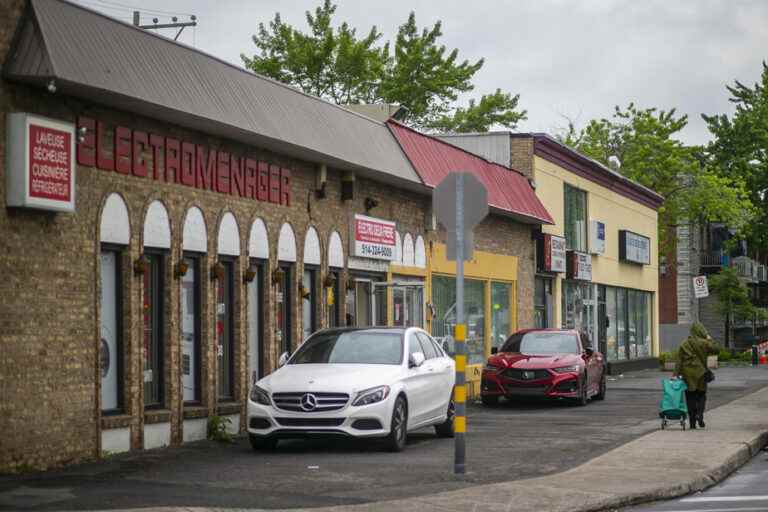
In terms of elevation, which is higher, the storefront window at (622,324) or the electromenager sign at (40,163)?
the electromenager sign at (40,163)

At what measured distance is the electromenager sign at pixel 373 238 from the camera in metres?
26.0

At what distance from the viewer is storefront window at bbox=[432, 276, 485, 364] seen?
1240 inches

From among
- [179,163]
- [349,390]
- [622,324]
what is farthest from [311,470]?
[622,324]

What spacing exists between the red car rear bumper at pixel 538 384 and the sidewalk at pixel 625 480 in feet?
22.0

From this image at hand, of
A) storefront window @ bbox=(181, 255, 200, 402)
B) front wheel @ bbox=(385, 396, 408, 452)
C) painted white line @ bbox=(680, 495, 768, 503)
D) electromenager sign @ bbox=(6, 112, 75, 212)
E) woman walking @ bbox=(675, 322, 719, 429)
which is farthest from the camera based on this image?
woman walking @ bbox=(675, 322, 719, 429)

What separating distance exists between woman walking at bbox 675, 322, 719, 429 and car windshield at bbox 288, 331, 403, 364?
4736 millimetres

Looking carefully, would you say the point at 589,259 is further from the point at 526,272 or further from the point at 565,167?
the point at 526,272

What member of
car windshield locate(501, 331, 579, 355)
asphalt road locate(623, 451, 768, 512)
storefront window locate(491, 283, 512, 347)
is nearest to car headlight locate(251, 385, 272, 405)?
asphalt road locate(623, 451, 768, 512)

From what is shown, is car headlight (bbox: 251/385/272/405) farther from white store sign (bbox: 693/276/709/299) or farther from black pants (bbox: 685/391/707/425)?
white store sign (bbox: 693/276/709/299)

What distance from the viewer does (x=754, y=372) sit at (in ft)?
158

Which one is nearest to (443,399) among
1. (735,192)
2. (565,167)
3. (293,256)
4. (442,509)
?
(293,256)

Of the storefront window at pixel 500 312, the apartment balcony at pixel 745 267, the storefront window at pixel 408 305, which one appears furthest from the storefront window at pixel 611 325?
the apartment balcony at pixel 745 267

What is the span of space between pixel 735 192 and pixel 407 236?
37.7 m

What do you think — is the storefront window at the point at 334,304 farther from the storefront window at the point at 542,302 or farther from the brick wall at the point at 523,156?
the storefront window at the point at 542,302
